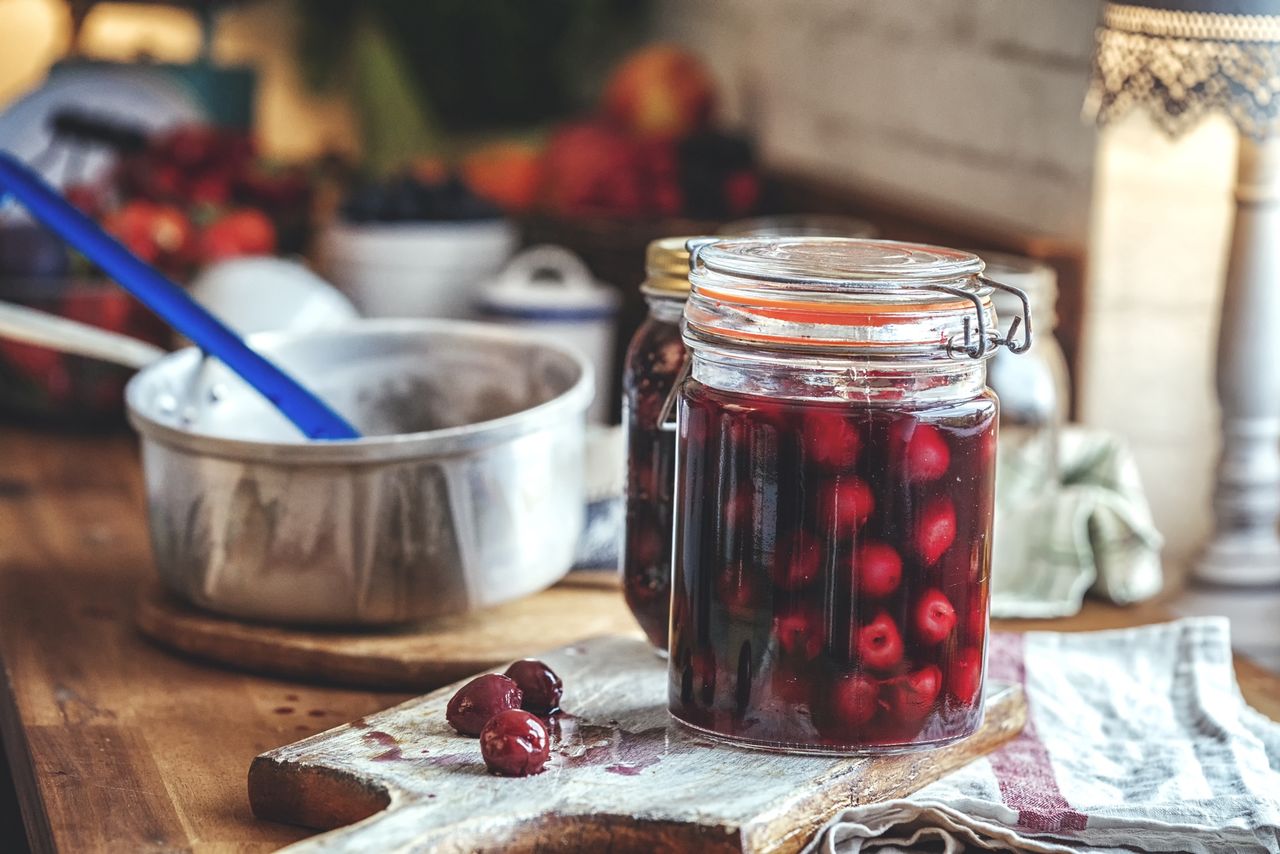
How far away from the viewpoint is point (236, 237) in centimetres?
158

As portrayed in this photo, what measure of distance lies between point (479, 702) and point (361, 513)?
17 centimetres

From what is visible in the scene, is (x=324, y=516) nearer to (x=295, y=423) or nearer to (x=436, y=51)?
(x=295, y=423)

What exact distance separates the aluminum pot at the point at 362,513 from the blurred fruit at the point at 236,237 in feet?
1.92

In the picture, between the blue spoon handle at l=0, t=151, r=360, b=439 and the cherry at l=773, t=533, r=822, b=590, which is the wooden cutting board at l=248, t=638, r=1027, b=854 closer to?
the cherry at l=773, t=533, r=822, b=590

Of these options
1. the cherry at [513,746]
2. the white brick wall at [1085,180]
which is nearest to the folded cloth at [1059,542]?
the white brick wall at [1085,180]

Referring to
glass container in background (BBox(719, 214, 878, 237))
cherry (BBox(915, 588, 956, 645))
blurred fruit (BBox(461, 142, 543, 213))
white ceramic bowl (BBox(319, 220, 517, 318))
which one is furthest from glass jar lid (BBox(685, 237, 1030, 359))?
blurred fruit (BBox(461, 142, 543, 213))

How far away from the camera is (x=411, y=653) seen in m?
0.89

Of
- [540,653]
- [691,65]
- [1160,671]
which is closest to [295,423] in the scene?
[540,653]

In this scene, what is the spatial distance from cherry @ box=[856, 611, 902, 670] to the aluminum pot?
0.28m

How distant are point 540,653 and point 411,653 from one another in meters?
0.08

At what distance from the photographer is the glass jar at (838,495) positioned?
0.68m

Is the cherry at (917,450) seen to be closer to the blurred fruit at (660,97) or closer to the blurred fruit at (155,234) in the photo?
the blurred fruit at (155,234)

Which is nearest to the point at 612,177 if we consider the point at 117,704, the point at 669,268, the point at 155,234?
the point at 155,234

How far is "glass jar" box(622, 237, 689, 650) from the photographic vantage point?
2.76ft
